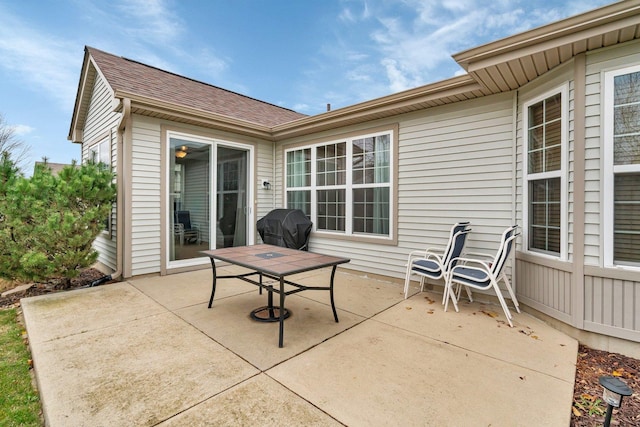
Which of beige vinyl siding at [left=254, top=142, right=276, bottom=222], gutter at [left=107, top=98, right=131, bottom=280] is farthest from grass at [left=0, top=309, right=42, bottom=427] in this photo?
beige vinyl siding at [left=254, top=142, right=276, bottom=222]

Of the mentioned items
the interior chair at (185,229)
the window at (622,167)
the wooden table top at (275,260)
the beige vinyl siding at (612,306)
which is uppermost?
the window at (622,167)

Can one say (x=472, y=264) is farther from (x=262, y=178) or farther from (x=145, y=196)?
(x=145, y=196)

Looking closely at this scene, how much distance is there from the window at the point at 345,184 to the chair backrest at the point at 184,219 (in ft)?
6.89

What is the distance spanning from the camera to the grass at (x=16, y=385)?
5.84 feet

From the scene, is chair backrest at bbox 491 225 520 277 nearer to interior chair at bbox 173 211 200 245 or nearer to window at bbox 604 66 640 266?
window at bbox 604 66 640 266

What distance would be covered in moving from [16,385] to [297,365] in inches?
79.2

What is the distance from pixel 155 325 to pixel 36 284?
3.36m

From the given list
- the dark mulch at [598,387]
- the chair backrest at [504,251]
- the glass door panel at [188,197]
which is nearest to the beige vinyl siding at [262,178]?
the glass door panel at [188,197]

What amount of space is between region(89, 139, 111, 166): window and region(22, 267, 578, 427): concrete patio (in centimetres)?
297

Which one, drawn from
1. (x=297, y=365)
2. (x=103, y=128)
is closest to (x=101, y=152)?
(x=103, y=128)

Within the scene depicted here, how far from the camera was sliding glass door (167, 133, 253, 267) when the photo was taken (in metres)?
5.24

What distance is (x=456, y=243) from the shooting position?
3721mm

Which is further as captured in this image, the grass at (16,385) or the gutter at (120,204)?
the gutter at (120,204)

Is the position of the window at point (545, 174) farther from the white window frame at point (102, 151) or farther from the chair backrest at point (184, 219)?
the white window frame at point (102, 151)
